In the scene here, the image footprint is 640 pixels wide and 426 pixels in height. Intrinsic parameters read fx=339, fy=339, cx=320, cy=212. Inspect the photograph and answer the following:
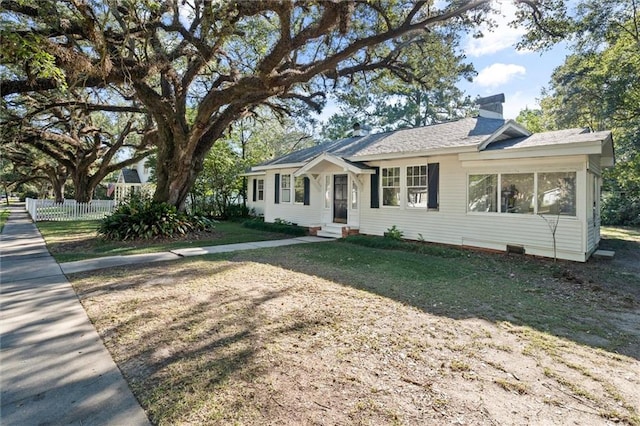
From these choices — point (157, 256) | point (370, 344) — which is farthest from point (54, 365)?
point (157, 256)

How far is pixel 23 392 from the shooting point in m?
2.67

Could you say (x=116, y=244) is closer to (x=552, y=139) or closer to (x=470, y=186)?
(x=470, y=186)

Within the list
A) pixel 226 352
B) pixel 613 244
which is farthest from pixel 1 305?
pixel 613 244

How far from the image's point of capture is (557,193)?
8.18 m

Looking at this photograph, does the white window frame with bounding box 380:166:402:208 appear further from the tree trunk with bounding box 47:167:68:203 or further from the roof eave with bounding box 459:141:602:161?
the tree trunk with bounding box 47:167:68:203

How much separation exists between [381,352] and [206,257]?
6017 mm

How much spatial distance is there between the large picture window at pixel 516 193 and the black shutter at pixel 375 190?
3.89 meters

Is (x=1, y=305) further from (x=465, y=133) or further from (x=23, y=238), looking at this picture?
(x=465, y=133)

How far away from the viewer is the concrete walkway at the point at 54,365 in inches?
94.7

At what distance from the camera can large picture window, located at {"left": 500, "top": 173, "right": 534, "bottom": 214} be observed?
8586 mm

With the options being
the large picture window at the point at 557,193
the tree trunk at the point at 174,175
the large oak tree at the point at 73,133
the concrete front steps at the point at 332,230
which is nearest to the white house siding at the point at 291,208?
the concrete front steps at the point at 332,230

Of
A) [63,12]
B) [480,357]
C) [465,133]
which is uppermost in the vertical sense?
[63,12]

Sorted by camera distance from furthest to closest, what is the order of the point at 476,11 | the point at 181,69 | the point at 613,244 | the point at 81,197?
1. the point at 81,197
2. the point at 181,69
3. the point at 613,244
4. the point at 476,11

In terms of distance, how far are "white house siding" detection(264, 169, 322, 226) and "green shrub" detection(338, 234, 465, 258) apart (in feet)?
9.02
